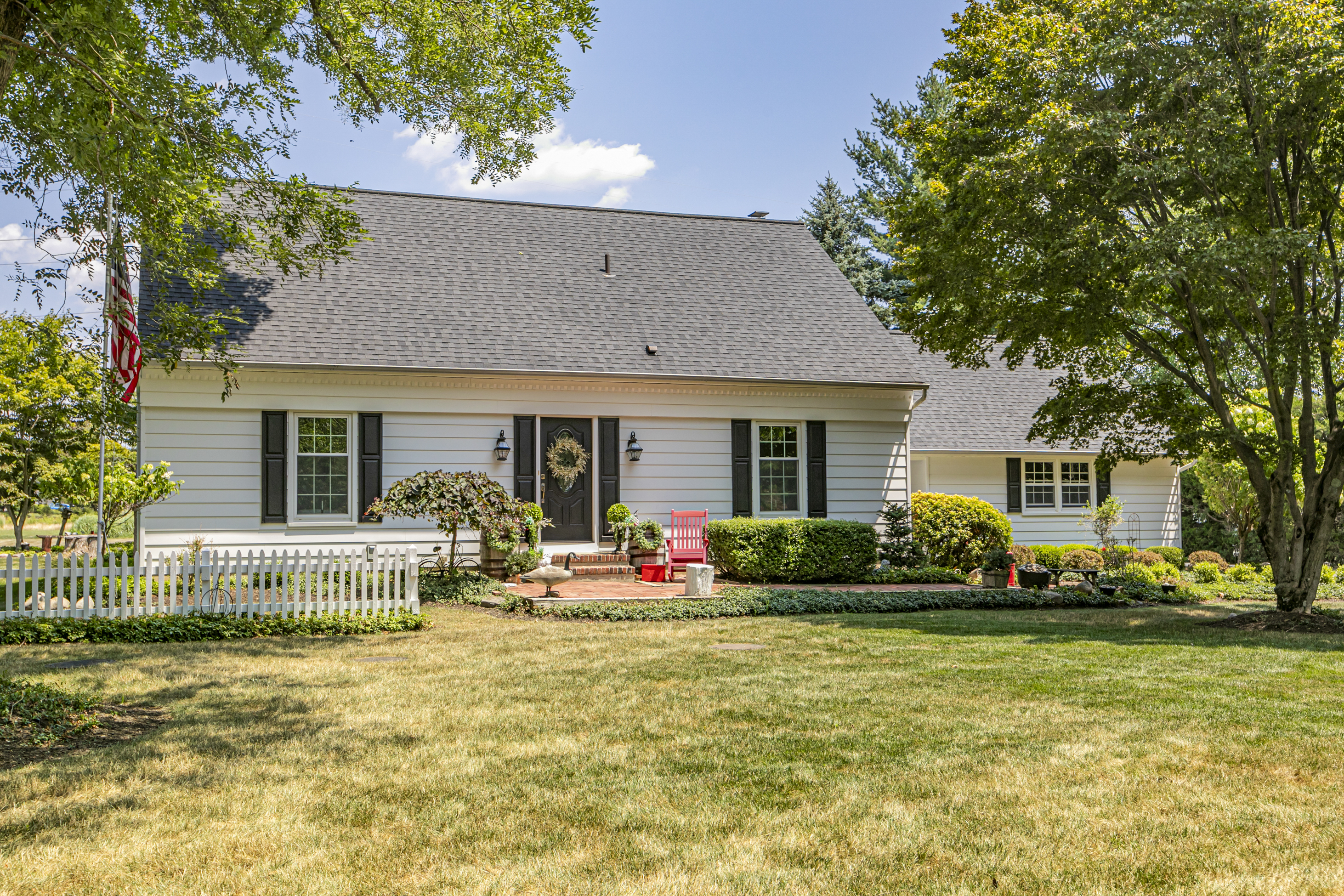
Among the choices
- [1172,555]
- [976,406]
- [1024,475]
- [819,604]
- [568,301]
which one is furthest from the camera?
[976,406]

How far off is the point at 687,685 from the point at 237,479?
10178mm

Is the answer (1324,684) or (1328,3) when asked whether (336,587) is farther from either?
(1328,3)

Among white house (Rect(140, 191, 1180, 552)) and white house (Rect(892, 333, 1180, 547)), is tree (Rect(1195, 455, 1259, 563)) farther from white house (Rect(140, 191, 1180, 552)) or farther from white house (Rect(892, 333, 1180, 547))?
white house (Rect(140, 191, 1180, 552))

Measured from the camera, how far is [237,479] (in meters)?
14.6


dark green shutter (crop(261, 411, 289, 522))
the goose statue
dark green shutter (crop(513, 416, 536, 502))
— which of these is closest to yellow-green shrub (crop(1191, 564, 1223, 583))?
the goose statue

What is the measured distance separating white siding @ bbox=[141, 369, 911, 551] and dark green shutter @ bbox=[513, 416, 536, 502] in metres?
0.10

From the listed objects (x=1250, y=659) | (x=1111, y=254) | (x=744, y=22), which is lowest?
(x=1250, y=659)

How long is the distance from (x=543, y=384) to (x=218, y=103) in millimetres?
6814

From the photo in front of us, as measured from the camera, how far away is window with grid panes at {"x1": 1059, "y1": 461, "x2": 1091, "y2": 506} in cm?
2153

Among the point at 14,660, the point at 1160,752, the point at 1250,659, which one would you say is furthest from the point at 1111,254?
the point at 14,660

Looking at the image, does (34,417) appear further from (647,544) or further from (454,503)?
(647,544)

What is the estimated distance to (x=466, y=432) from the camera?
616 inches

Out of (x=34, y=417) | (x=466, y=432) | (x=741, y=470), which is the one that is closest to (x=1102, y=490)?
(x=741, y=470)

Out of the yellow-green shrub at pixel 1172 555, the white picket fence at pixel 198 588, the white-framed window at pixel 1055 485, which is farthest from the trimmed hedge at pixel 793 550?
the yellow-green shrub at pixel 1172 555
